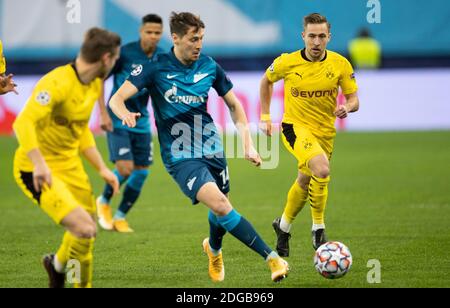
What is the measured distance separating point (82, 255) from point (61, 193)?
0.49 meters

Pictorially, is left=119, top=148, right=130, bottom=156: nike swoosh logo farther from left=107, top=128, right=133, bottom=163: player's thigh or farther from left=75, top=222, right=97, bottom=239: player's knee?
left=75, top=222, right=97, bottom=239: player's knee

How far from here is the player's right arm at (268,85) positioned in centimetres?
909

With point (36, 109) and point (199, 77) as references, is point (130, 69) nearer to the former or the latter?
point (199, 77)

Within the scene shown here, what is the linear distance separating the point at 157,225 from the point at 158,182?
459cm

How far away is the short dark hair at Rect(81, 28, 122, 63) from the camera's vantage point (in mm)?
6645

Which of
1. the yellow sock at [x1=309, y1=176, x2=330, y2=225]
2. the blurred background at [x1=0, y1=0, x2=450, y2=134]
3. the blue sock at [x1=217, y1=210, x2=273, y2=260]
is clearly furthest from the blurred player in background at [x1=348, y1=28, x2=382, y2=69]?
the blue sock at [x1=217, y1=210, x2=273, y2=260]

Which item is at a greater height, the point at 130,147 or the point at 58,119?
the point at 58,119

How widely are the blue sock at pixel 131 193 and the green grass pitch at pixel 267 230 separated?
0.24 meters

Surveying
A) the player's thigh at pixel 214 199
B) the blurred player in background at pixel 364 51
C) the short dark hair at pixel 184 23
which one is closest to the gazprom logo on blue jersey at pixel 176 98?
the short dark hair at pixel 184 23

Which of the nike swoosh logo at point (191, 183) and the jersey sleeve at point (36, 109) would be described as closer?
the jersey sleeve at point (36, 109)

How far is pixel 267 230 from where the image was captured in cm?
1053

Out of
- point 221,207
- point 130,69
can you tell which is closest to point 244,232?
point 221,207

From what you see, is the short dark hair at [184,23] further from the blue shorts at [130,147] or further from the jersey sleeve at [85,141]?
the blue shorts at [130,147]

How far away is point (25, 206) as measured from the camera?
1286 centimetres
